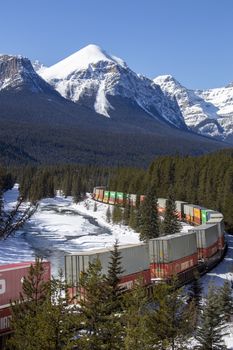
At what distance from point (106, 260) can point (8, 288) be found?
8.38 m

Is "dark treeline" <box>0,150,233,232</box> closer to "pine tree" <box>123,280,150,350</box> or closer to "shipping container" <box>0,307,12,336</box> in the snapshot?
"shipping container" <box>0,307,12,336</box>

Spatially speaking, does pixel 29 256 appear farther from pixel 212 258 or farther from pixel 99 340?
pixel 99 340

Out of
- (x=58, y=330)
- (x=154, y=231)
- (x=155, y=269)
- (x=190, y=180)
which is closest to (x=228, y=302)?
(x=155, y=269)

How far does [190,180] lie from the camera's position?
5290 inches

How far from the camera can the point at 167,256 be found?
143 ft

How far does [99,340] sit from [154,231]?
55.5 meters

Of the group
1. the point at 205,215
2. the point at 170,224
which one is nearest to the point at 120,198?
the point at 205,215

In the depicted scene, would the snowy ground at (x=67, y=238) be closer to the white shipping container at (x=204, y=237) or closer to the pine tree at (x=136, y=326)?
the white shipping container at (x=204, y=237)

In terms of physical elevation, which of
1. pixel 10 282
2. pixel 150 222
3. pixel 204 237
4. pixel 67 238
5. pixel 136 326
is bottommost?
pixel 67 238

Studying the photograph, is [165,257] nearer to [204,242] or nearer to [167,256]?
[167,256]

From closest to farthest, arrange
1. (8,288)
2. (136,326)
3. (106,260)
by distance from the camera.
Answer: (136,326)
(8,288)
(106,260)

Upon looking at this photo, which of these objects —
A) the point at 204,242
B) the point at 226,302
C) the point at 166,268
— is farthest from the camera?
the point at 204,242

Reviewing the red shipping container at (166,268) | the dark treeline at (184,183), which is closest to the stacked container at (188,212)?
the dark treeline at (184,183)

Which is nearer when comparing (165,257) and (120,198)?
(165,257)
